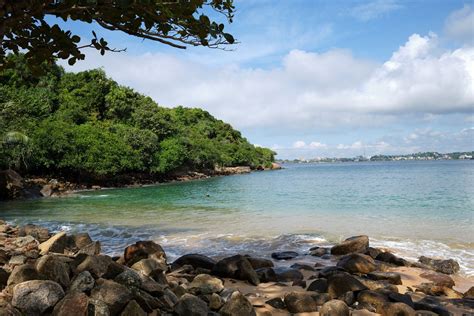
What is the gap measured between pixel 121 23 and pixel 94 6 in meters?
0.61

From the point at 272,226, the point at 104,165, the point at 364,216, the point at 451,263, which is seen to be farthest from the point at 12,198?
the point at 451,263

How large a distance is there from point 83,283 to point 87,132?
36692 millimetres

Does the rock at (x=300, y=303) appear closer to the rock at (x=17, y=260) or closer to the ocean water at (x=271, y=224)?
the ocean water at (x=271, y=224)

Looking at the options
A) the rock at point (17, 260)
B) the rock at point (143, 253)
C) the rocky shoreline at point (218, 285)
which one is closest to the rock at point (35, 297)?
the rocky shoreline at point (218, 285)

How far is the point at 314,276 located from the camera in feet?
25.7

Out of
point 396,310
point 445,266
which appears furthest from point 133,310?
point 445,266

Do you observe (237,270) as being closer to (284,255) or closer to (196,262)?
(196,262)

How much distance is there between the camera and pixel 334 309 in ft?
17.6

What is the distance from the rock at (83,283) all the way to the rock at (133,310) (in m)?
0.69

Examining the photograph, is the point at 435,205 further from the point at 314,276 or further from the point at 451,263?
the point at 314,276

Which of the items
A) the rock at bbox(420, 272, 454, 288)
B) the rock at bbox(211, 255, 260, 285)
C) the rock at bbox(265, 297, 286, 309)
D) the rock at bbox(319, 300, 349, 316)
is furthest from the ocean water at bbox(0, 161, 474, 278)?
the rock at bbox(319, 300, 349, 316)

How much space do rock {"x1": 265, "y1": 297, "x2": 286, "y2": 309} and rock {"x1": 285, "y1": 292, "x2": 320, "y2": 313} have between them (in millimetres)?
98

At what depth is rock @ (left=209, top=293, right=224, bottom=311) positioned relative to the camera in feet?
18.2

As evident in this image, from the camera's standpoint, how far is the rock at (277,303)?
594cm
